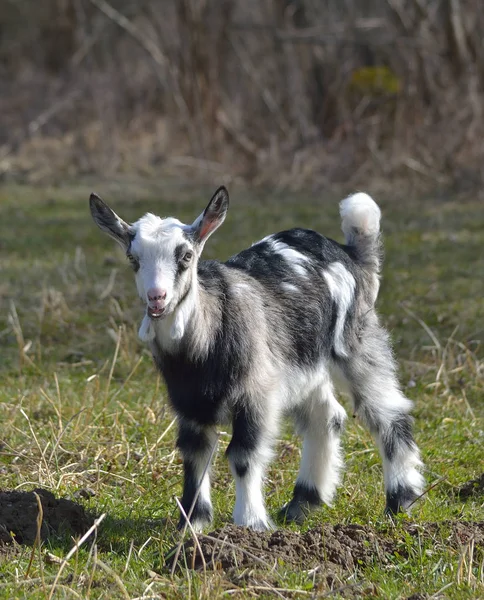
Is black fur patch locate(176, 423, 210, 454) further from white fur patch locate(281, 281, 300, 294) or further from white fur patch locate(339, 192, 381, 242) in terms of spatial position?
white fur patch locate(339, 192, 381, 242)

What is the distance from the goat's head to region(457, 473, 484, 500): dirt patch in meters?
1.85

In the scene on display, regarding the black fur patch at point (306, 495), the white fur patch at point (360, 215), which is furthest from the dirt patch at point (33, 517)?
the white fur patch at point (360, 215)

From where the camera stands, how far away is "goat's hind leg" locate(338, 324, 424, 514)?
16.5 ft

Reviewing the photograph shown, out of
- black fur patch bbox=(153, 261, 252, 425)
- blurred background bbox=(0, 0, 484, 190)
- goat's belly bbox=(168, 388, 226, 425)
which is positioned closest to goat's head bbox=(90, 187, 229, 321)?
black fur patch bbox=(153, 261, 252, 425)

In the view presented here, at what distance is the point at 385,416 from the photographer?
16.6 feet

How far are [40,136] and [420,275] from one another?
29.7ft

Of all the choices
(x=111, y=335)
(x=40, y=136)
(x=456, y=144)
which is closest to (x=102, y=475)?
(x=111, y=335)

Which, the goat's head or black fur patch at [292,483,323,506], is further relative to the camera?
black fur patch at [292,483,323,506]

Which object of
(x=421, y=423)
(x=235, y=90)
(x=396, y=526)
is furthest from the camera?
(x=235, y=90)

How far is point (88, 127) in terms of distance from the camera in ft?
52.3

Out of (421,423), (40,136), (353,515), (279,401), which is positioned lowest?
(40,136)

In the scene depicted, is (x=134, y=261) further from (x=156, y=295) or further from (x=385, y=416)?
(x=385, y=416)

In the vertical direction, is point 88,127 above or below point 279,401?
below

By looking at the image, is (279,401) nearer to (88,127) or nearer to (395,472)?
(395,472)
